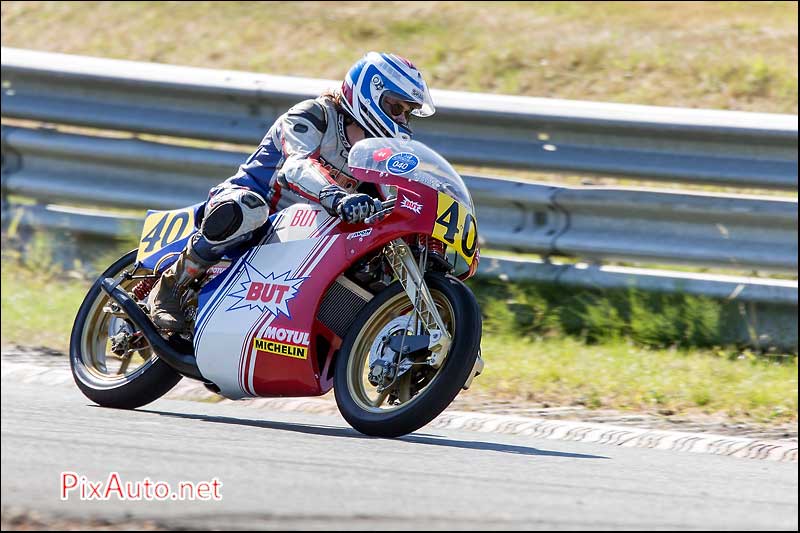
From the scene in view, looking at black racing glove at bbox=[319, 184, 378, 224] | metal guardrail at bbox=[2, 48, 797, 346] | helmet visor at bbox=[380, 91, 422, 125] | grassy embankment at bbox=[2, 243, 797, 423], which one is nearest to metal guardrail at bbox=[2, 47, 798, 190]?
metal guardrail at bbox=[2, 48, 797, 346]

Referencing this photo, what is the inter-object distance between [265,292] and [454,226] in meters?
0.85

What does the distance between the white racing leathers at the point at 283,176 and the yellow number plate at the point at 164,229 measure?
35 centimetres

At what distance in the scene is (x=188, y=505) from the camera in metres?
3.38

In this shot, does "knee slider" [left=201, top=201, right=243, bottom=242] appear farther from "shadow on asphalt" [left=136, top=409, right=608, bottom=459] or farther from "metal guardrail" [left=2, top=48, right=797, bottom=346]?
"metal guardrail" [left=2, top=48, right=797, bottom=346]

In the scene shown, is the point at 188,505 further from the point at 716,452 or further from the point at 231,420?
the point at 716,452

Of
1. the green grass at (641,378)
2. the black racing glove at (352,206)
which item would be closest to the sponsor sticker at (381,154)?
the black racing glove at (352,206)

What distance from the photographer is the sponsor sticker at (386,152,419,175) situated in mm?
5078

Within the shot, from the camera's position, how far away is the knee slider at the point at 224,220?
5531 millimetres

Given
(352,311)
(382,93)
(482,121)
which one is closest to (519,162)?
(482,121)

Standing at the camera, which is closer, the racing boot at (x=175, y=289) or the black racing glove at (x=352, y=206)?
the black racing glove at (x=352, y=206)

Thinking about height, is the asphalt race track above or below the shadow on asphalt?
above

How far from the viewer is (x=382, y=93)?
5.44 meters

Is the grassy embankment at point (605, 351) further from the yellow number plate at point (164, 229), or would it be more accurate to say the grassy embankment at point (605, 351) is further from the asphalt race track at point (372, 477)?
the yellow number plate at point (164, 229)

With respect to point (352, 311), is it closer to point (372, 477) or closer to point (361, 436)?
point (361, 436)
